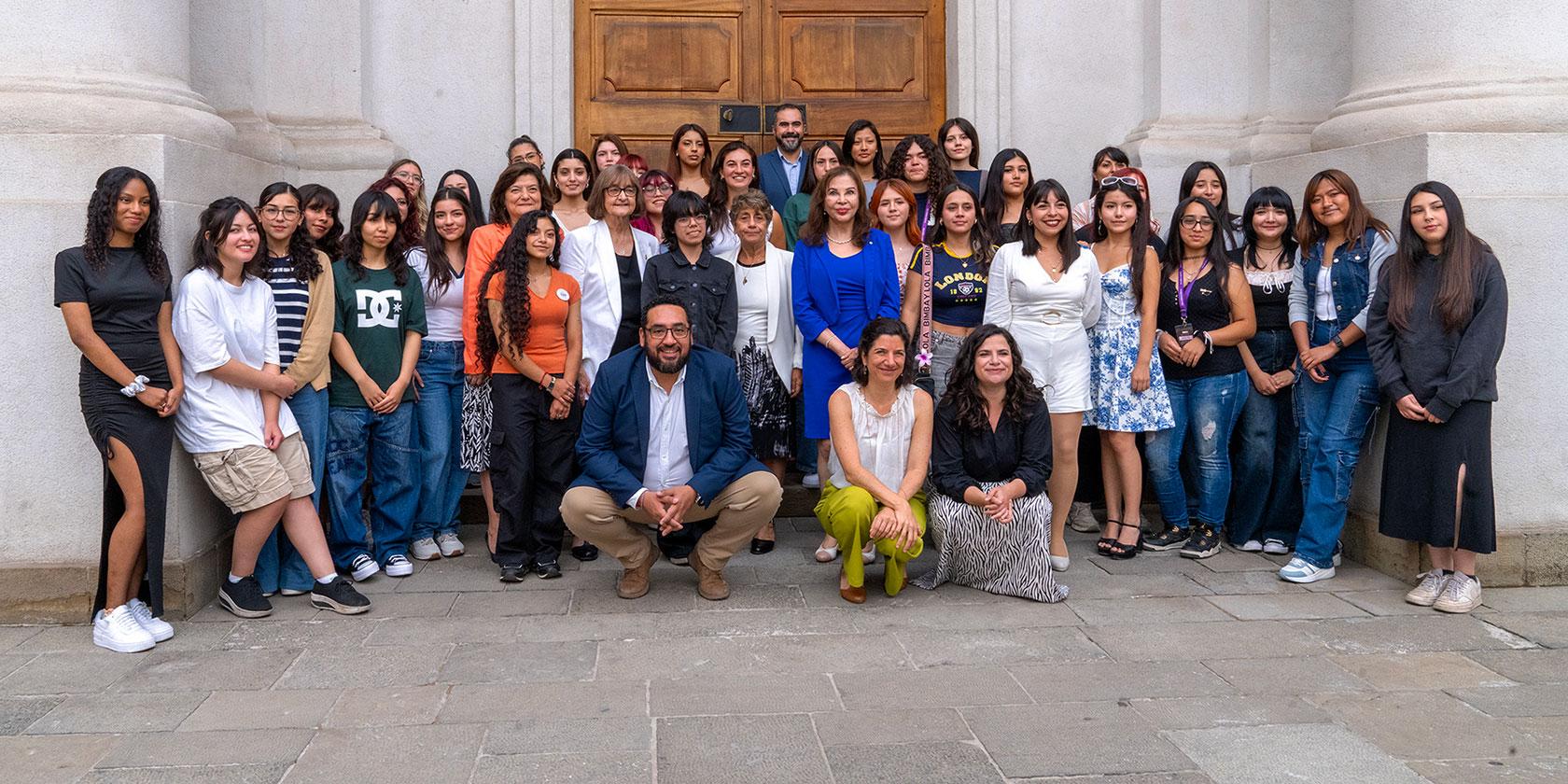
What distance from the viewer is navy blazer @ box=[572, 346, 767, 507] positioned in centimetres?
548

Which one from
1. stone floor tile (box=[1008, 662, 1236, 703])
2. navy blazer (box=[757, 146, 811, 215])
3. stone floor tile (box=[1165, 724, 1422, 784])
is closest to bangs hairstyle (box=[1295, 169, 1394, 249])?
stone floor tile (box=[1008, 662, 1236, 703])

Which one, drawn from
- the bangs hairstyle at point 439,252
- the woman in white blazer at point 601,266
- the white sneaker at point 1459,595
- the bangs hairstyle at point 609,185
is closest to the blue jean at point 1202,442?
the white sneaker at point 1459,595

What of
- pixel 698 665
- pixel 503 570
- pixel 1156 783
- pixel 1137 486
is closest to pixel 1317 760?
pixel 1156 783

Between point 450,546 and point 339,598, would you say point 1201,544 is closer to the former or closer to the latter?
point 450,546

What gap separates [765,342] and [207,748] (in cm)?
335

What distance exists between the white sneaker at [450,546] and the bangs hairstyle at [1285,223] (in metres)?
4.17

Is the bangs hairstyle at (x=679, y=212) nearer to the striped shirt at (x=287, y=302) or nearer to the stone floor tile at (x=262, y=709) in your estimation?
the striped shirt at (x=287, y=302)

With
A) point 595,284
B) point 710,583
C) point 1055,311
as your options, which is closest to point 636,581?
point 710,583

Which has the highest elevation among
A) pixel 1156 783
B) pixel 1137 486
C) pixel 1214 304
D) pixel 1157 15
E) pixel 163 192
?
pixel 1157 15

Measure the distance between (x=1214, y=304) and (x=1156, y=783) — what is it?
11.0 ft

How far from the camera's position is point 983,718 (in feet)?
13.1

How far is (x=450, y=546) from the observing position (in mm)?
6371

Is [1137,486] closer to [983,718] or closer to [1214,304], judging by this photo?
[1214,304]

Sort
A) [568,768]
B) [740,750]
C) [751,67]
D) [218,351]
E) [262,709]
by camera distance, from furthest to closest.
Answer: [751,67] → [218,351] → [262,709] → [740,750] → [568,768]
